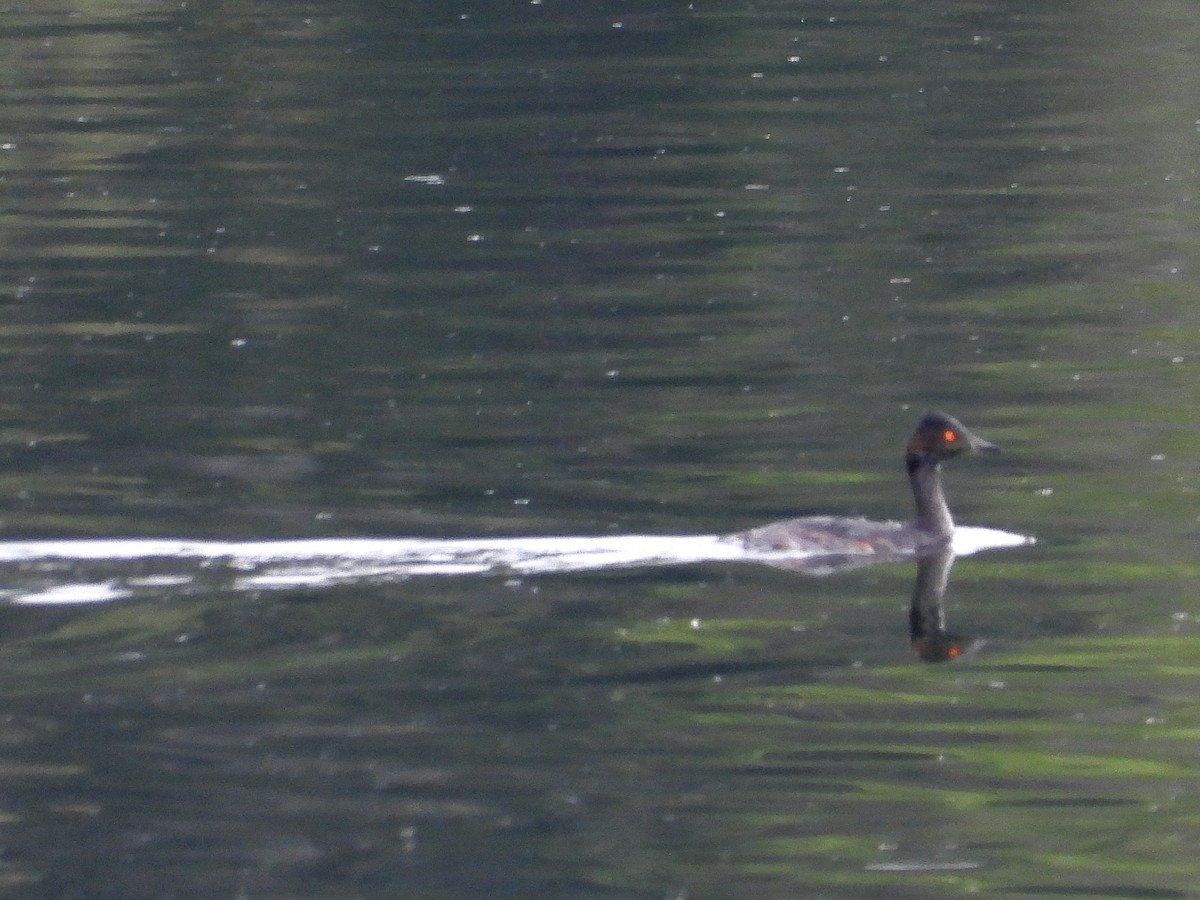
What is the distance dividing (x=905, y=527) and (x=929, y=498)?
1.11 feet

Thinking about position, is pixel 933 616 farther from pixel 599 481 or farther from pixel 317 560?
pixel 599 481

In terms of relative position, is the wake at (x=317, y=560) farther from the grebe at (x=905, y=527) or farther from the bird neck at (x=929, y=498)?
the bird neck at (x=929, y=498)

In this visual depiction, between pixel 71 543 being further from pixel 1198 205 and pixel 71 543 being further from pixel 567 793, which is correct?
pixel 1198 205

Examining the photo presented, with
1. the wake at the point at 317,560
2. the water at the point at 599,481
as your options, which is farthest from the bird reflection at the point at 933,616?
the wake at the point at 317,560

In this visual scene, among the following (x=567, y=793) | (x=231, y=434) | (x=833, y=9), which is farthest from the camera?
(x=833, y=9)

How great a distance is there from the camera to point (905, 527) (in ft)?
43.4

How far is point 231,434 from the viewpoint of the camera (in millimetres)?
15922

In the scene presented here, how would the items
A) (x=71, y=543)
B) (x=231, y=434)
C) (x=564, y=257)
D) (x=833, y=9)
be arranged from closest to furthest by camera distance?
(x=71, y=543)
(x=231, y=434)
(x=564, y=257)
(x=833, y=9)

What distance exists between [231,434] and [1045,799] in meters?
7.33

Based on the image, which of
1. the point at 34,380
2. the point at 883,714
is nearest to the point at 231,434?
the point at 34,380

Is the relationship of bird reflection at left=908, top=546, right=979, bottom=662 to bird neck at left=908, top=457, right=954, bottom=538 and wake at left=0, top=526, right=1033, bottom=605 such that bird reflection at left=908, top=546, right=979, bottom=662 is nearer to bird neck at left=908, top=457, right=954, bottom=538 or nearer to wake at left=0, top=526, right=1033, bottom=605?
bird neck at left=908, top=457, right=954, bottom=538

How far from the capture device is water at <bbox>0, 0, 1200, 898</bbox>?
31.1ft

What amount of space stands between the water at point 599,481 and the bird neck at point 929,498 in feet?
1.23

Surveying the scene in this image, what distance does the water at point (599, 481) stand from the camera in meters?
9.49
